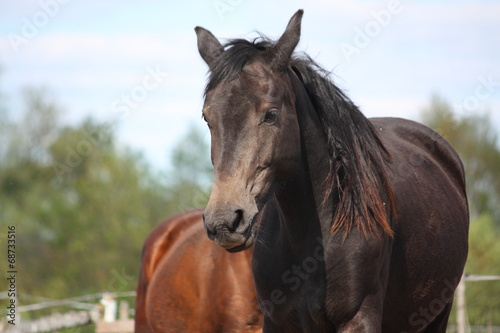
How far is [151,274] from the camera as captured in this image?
738cm

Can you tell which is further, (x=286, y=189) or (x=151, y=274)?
(x=151, y=274)

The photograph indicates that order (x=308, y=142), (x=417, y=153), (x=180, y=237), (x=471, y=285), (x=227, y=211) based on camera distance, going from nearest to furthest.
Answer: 1. (x=227, y=211)
2. (x=308, y=142)
3. (x=417, y=153)
4. (x=180, y=237)
5. (x=471, y=285)

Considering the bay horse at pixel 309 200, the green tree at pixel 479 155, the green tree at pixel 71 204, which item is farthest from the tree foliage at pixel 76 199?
the bay horse at pixel 309 200

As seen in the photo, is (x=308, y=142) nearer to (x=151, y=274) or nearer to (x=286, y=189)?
(x=286, y=189)

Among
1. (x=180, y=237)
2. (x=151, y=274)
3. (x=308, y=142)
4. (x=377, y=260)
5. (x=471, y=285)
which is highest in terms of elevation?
(x=308, y=142)

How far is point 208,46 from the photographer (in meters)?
3.96

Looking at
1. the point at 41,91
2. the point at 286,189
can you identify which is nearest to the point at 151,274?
the point at 286,189

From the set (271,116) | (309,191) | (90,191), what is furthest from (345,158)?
(90,191)

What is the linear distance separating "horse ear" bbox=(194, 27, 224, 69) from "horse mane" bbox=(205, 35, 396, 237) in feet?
0.22

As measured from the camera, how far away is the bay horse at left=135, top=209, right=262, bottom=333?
560 centimetres

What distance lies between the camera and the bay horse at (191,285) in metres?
5.60

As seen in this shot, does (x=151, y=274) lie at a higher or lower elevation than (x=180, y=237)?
lower

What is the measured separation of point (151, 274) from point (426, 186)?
11.3ft

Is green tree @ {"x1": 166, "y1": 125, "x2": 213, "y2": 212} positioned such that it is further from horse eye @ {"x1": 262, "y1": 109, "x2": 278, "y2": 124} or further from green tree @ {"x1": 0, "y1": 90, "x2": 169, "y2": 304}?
horse eye @ {"x1": 262, "y1": 109, "x2": 278, "y2": 124}
